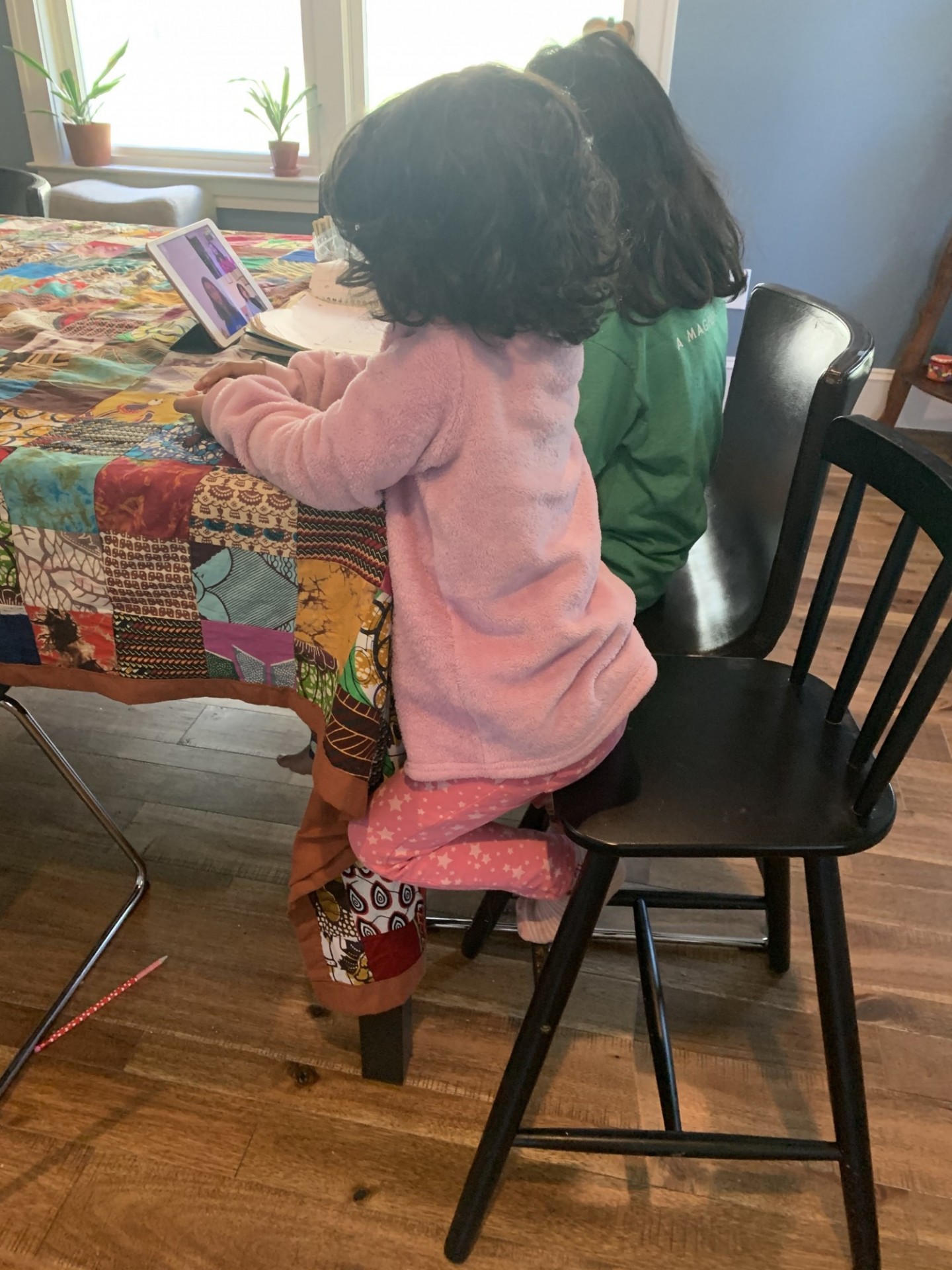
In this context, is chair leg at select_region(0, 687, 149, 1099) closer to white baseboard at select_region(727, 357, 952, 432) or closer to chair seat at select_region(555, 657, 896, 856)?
chair seat at select_region(555, 657, 896, 856)

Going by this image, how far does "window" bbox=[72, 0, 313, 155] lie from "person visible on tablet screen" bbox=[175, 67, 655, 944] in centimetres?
292

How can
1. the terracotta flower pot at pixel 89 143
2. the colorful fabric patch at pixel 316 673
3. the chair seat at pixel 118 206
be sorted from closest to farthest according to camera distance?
the colorful fabric patch at pixel 316 673 < the chair seat at pixel 118 206 < the terracotta flower pot at pixel 89 143

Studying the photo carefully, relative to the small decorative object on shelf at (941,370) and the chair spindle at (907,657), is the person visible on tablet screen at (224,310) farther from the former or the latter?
the small decorative object on shelf at (941,370)

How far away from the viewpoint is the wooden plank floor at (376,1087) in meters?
1.03

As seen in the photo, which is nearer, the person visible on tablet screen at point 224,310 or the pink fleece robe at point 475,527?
the pink fleece robe at point 475,527

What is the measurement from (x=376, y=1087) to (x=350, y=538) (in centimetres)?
73

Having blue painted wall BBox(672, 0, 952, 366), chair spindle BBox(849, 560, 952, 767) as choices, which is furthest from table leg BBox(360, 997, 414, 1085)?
blue painted wall BBox(672, 0, 952, 366)

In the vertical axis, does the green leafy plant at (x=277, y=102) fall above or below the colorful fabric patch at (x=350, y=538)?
below

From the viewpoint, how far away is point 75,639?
3.12 feet

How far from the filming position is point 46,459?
0.86m

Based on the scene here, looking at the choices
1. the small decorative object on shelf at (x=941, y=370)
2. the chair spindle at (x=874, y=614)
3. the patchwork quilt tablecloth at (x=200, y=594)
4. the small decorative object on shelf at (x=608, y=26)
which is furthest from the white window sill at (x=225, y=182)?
the chair spindle at (x=874, y=614)

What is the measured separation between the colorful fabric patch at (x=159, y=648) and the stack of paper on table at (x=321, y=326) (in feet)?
1.27

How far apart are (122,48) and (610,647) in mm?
3335

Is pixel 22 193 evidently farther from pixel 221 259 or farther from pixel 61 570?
pixel 61 570
